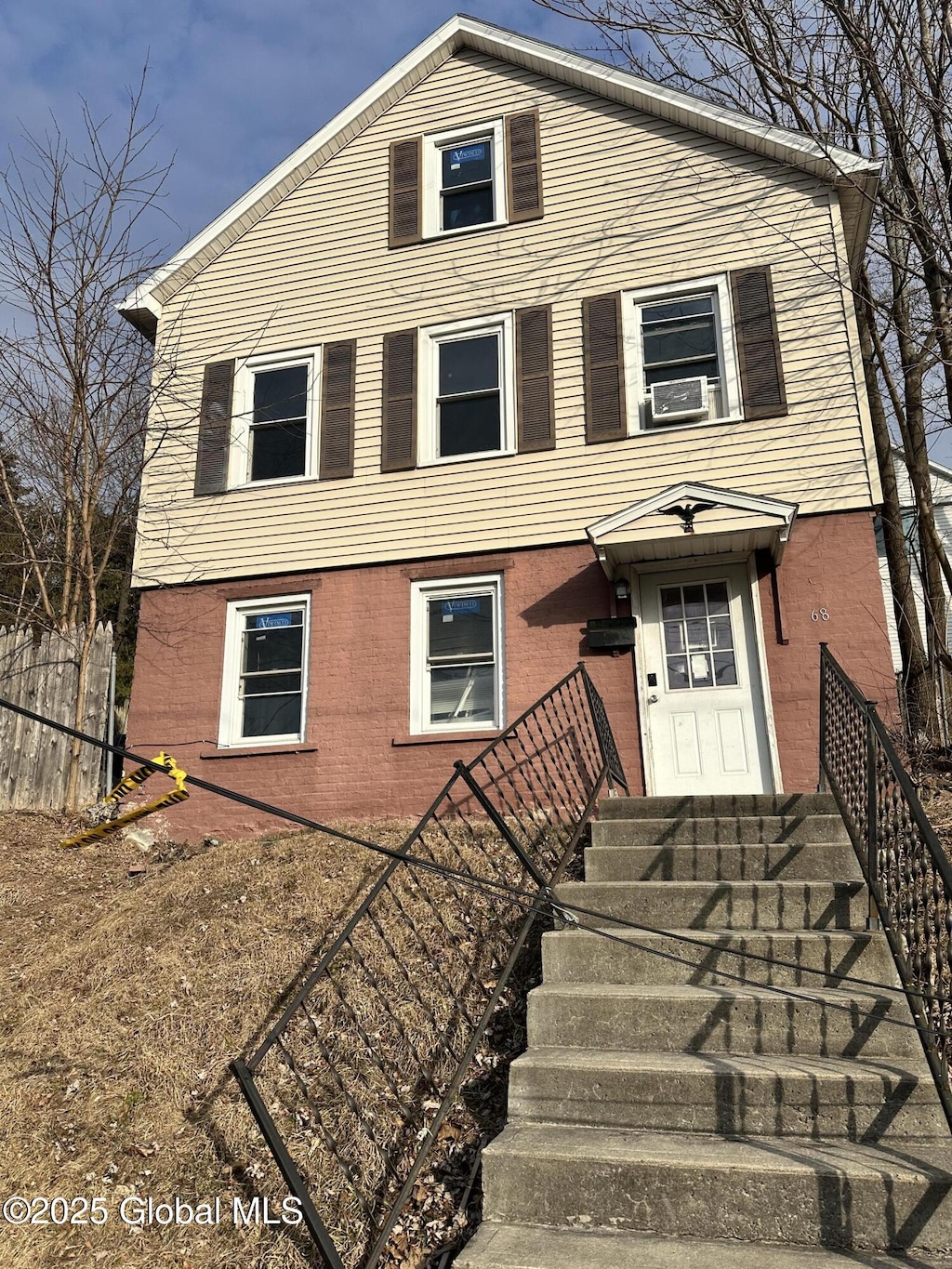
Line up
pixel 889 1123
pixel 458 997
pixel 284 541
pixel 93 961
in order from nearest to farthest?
pixel 889 1123 < pixel 458 997 < pixel 93 961 < pixel 284 541

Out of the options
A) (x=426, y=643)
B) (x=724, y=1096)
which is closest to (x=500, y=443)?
(x=426, y=643)

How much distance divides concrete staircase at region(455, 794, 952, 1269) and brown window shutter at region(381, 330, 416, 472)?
5458 mm

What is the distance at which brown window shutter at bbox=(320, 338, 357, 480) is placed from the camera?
31.5 feet

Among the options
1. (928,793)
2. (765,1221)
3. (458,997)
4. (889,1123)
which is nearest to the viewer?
(765,1221)

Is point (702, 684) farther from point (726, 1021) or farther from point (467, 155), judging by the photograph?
point (467, 155)

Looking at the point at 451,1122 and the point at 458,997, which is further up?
the point at 458,997

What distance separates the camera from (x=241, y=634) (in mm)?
9586

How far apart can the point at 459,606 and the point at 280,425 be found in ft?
9.86

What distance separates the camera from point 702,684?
8.07 meters

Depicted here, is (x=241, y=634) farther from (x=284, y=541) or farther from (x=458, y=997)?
(x=458, y=997)

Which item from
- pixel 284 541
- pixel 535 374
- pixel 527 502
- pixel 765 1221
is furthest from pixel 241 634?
pixel 765 1221

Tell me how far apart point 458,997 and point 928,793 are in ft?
12.2

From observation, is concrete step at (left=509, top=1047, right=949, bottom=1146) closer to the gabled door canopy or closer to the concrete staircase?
the concrete staircase

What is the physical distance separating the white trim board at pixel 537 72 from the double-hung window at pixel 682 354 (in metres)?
1.36
